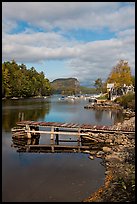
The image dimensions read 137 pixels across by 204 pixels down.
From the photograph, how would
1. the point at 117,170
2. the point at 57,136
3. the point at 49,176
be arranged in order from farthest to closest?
the point at 57,136
the point at 49,176
the point at 117,170

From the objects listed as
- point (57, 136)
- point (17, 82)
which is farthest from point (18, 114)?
point (17, 82)

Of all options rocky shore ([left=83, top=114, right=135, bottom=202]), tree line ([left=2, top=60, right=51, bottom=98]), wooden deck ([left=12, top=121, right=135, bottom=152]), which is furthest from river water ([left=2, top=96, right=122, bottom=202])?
tree line ([left=2, top=60, right=51, bottom=98])

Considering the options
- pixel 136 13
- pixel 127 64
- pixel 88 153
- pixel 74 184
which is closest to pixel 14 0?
pixel 136 13

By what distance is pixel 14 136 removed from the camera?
76.2 ft

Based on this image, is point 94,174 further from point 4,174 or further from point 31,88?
point 31,88

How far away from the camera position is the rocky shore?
9180 mm

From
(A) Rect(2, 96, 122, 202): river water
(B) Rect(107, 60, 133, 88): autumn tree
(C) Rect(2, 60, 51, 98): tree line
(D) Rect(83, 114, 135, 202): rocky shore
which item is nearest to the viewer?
(D) Rect(83, 114, 135, 202): rocky shore

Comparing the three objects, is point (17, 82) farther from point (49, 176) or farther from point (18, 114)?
point (49, 176)

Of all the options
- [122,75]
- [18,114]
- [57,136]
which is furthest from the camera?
[122,75]

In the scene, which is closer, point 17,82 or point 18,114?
point 18,114

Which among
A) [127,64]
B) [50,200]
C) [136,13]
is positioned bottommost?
[50,200]

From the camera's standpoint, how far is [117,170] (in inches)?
540

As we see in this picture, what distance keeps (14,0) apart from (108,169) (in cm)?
1106

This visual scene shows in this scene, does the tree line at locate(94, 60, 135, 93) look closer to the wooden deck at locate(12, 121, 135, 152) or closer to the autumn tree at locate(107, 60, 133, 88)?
the autumn tree at locate(107, 60, 133, 88)
